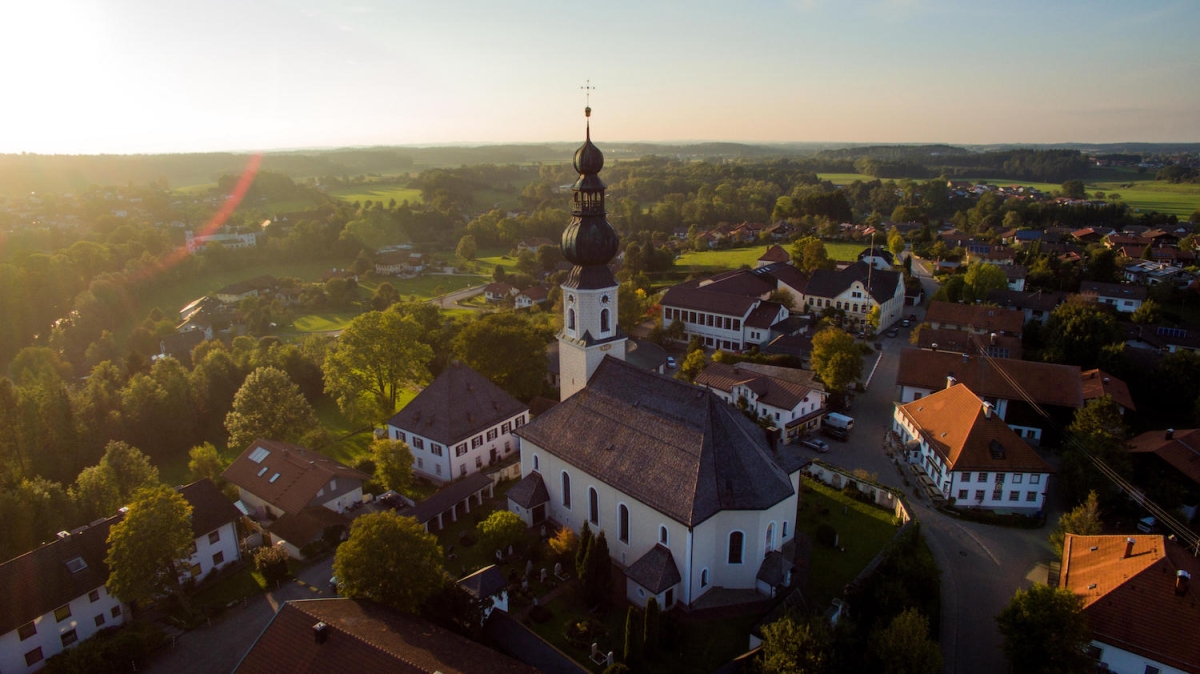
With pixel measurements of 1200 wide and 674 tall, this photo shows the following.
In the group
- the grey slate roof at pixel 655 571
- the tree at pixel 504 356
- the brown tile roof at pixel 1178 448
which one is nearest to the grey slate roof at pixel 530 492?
the grey slate roof at pixel 655 571

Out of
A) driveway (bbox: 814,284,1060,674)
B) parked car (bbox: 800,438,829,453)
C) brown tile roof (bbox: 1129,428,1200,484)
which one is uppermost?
brown tile roof (bbox: 1129,428,1200,484)

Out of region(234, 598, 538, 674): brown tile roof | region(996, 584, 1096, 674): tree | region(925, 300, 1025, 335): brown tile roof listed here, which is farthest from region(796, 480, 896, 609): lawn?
region(925, 300, 1025, 335): brown tile roof

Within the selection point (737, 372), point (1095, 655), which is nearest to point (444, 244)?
point (737, 372)

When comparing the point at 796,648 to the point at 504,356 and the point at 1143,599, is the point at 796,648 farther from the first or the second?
the point at 504,356

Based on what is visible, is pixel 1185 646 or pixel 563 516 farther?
pixel 563 516

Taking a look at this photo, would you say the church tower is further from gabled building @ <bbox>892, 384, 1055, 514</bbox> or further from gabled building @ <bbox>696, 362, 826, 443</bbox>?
gabled building @ <bbox>892, 384, 1055, 514</bbox>

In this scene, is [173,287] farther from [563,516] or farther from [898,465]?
[898,465]

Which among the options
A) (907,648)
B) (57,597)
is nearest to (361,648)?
(57,597)

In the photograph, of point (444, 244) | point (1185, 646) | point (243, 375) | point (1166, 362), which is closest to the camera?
point (1185, 646)
